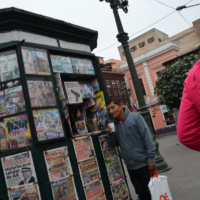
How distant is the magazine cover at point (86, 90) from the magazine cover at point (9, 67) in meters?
1.47

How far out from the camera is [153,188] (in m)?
2.95

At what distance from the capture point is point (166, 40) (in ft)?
118

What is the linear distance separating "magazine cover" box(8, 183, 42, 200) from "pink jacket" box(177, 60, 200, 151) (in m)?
2.52

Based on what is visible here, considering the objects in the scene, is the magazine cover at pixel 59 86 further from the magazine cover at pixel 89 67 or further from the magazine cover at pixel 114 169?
the magazine cover at pixel 114 169

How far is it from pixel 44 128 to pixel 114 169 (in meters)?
1.68

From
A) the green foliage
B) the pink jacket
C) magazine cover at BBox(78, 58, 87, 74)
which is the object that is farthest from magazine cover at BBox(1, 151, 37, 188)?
the green foliage

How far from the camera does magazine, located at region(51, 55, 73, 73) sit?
4.04 m

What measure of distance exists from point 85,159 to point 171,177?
333cm

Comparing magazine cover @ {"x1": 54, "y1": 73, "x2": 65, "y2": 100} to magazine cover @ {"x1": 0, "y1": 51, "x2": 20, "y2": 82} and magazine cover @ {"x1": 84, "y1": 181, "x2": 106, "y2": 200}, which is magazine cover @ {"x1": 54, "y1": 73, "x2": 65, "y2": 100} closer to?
magazine cover @ {"x1": 0, "y1": 51, "x2": 20, "y2": 82}

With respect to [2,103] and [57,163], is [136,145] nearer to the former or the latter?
[57,163]

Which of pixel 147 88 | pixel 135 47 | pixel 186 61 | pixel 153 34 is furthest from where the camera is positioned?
pixel 135 47

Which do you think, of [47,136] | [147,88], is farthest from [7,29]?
[147,88]

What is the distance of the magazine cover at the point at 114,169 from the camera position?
4.00m

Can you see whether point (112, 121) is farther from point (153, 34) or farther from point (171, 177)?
point (153, 34)
